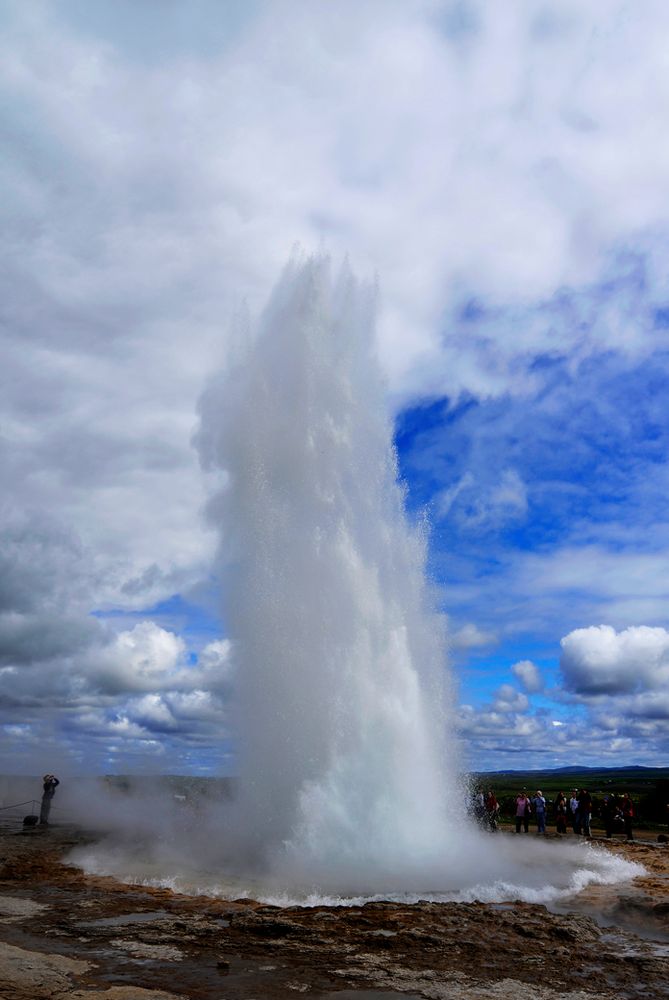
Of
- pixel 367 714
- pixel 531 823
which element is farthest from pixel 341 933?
pixel 531 823

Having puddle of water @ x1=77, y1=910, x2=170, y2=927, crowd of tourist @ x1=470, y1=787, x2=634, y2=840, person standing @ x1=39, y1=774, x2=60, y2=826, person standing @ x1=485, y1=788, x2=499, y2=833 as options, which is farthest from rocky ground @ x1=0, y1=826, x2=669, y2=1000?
person standing @ x1=39, y1=774, x2=60, y2=826

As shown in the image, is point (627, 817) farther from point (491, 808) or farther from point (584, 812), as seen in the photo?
point (491, 808)

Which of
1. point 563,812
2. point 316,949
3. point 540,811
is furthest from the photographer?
point 563,812

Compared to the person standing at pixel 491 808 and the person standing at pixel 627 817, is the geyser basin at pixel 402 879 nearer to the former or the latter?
the person standing at pixel 627 817

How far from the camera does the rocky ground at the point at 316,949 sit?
7.40m

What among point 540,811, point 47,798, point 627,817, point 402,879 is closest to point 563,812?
point 540,811

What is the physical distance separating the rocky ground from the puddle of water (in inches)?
0.6

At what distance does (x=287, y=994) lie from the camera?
719 cm

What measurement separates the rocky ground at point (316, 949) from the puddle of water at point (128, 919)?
17 mm

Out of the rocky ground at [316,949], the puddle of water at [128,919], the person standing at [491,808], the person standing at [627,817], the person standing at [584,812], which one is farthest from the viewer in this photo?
the person standing at [491,808]

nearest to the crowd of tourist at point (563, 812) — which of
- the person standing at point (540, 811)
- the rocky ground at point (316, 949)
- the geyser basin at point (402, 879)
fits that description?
the person standing at point (540, 811)

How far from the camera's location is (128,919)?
34.3ft

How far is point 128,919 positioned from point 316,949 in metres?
3.13

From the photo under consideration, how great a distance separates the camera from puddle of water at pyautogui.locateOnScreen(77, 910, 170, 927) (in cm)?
1007
